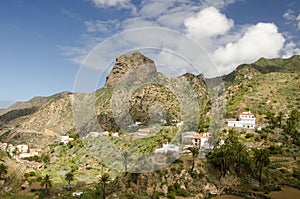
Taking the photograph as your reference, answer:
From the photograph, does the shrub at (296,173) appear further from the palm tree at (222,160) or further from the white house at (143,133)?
the white house at (143,133)

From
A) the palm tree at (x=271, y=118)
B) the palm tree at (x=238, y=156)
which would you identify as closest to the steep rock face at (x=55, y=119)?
the palm tree at (x=271, y=118)

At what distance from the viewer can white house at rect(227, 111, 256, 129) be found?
45.8 metres

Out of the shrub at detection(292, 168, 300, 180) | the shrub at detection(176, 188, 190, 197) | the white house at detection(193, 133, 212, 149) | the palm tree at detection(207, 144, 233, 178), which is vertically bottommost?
the shrub at detection(176, 188, 190, 197)

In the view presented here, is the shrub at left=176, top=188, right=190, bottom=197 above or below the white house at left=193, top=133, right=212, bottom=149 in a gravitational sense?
below

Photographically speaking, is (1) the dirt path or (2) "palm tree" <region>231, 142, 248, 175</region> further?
(2) "palm tree" <region>231, 142, 248, 175</region>

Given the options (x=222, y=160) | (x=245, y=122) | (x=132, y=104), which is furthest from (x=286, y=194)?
(x=132, y=104)

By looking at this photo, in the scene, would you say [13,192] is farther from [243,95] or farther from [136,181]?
[243,95]

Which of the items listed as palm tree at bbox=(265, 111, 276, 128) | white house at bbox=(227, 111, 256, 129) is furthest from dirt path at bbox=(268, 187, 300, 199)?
white house at bbox=(227, 111, 256, 129)

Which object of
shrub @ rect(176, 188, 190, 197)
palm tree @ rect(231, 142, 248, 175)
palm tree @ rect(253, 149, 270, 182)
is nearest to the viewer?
shrub @ rect(176, 188, 190, 197)

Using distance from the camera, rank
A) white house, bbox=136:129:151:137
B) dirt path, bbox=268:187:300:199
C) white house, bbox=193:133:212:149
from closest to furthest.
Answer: dirt path, bbox=268:187:300:199 < white house, bbox=193:133:212:149 < white house, bbox=136:129:151:137

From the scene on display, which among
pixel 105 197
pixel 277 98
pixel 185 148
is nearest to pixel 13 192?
pixel 105 197

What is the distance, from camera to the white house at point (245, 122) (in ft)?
150

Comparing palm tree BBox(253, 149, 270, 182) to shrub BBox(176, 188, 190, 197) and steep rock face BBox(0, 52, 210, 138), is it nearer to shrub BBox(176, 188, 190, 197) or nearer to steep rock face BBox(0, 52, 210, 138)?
steep rock face BBox(0, 52, 210, 138)

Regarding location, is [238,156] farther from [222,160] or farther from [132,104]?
[132,104]
